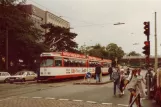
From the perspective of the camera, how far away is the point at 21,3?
44.6 m

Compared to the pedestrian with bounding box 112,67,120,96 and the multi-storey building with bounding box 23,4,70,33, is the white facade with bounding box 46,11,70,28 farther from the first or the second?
the pedestrian with bounding box 112,67,120,96

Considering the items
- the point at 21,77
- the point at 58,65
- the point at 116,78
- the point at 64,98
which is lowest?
the point at 64,98

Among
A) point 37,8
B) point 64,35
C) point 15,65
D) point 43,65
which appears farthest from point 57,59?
point 37,8

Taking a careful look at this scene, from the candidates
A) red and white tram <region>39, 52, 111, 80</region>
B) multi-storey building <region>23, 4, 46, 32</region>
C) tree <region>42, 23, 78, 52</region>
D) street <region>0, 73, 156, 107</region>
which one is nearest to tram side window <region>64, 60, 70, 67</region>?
red and white tram <region>39, 52, 111, 80</region>

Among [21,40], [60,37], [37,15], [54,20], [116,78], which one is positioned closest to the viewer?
[116,78]

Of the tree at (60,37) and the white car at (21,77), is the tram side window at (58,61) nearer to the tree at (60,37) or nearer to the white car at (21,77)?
the white car at (21,77)

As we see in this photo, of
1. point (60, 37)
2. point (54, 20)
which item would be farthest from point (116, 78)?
point (54, 20)

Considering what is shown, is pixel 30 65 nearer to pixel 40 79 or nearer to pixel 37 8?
pixel 40 79

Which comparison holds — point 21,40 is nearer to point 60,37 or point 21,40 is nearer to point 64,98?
point 60,37

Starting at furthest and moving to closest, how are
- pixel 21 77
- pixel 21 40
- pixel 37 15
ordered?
1. pixel 37 15
2. pixel 21 40
3. pixel 21 77

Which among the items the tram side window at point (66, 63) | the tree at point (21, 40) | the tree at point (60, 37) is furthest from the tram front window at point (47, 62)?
the tree at point (60, 37)

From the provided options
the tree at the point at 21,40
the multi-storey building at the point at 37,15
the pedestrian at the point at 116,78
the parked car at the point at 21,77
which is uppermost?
the multi-storey building at the point at 37,15

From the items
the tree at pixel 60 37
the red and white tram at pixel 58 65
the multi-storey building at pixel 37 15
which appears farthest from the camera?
the multi-storey building at pixel 37 15

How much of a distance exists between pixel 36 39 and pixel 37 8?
4277cm
